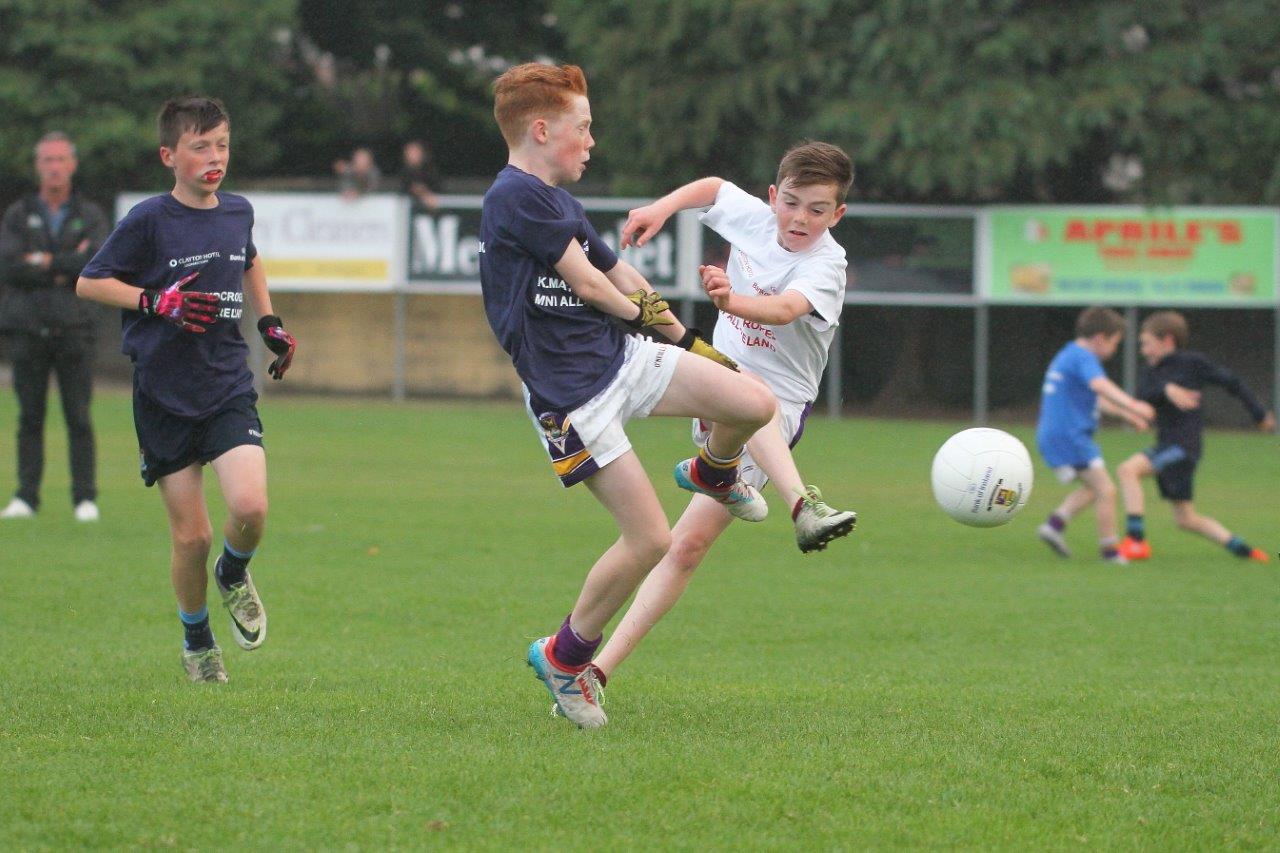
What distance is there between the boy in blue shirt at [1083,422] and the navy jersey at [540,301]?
7.41 meters

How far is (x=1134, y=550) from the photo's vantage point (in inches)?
508

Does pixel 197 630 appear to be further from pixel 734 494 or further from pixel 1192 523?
pixel 1192 523

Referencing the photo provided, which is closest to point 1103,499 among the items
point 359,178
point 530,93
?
point 530,93

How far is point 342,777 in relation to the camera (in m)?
5.28

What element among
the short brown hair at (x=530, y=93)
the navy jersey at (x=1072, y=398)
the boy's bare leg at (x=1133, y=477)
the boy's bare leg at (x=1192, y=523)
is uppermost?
the short brown hair at (x=530, y=93)

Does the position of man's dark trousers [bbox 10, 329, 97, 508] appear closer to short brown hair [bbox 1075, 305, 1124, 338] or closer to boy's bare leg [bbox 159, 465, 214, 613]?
boy's bare leg [bbox 159, 465, 214, 613]

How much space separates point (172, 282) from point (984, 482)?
3294mm

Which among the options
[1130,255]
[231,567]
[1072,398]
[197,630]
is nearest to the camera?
[231,567]

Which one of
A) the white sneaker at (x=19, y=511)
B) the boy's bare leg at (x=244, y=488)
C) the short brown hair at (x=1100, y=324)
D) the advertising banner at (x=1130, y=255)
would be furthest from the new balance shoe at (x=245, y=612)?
the advertising banner at (x=1130, y=255)

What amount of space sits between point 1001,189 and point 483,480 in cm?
1219

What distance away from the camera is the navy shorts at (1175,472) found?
41.7 ft

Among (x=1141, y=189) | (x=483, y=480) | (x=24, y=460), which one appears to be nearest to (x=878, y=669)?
(x=24, y=460)

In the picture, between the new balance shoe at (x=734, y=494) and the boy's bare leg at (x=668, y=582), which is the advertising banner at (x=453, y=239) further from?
the new balance shoe at (x=734, y=494)

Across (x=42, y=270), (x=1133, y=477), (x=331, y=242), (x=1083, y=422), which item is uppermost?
(x=42, y=270)
